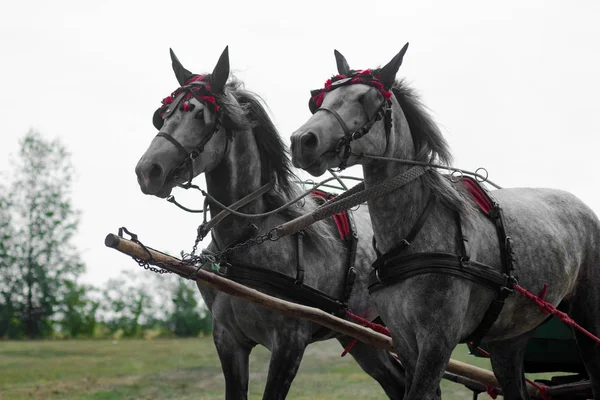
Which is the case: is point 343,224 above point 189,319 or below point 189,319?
above

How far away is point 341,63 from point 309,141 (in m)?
0.90

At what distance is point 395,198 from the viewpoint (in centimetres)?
421

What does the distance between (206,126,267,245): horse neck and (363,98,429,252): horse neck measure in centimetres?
112

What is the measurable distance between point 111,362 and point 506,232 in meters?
12.1

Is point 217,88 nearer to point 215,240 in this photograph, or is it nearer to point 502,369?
point 215,240

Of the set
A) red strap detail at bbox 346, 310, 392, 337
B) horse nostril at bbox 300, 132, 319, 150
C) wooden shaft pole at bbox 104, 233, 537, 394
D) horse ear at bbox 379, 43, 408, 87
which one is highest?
horse ear at bbox 379, 43, 408, 87

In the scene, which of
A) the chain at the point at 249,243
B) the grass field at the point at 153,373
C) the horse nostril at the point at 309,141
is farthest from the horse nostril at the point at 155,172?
the grass field at the point at 153,373

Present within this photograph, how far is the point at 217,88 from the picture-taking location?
5.03m

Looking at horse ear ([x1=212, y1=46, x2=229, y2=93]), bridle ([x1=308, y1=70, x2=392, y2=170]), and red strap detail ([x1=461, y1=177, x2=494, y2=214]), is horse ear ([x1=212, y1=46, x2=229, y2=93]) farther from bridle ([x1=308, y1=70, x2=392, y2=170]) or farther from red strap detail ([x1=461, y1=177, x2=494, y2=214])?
red strap detail ([x1=461, y1=177, x2=494, y2=214])

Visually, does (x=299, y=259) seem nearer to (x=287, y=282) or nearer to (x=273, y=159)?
(x=287, y=282)

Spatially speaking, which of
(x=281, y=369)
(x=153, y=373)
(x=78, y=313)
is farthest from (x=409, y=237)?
(x=78, y=313)

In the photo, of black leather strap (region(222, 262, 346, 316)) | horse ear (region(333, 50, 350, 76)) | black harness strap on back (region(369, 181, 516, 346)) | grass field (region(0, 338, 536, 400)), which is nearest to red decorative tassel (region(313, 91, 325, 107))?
horse ear (region(333, 50, 350, 76))

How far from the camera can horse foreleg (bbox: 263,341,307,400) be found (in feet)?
15.6

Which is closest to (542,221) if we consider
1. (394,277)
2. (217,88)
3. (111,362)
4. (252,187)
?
(394,277)
